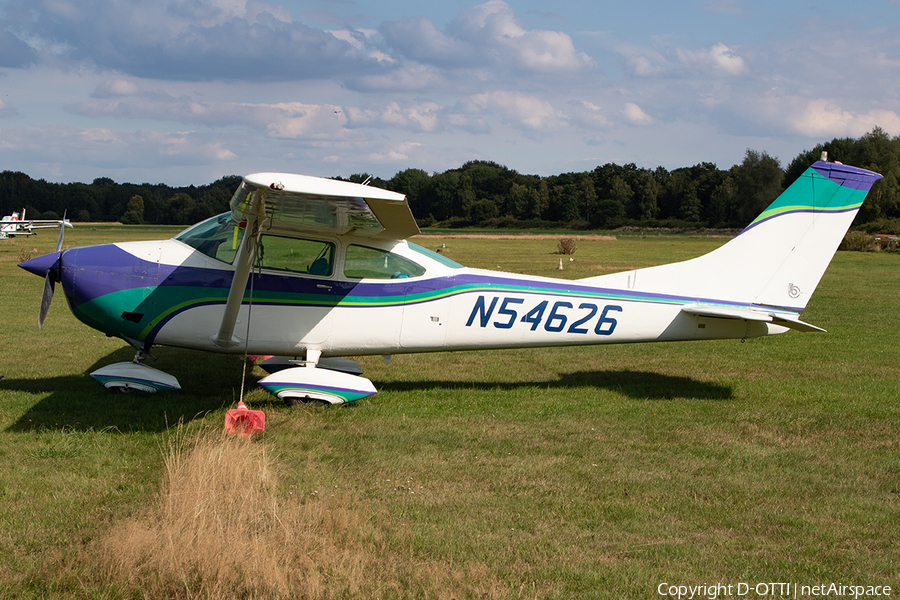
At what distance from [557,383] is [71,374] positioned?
6249 millimetres

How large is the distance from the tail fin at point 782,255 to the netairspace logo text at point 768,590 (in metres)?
4.49

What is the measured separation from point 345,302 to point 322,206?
1457 mm

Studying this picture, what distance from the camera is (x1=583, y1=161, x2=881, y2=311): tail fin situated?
7.44m

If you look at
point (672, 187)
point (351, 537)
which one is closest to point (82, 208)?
point (672, 187)

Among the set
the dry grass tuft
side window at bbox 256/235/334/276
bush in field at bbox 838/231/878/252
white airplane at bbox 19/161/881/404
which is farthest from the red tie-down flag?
bush in field at bbox 838/231/878/252

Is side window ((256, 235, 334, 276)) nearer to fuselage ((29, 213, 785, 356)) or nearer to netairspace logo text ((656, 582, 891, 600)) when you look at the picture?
fuselage ((29, 213, 785, 356))

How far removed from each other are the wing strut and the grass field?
0.76m

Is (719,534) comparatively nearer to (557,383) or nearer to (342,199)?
(342,199)

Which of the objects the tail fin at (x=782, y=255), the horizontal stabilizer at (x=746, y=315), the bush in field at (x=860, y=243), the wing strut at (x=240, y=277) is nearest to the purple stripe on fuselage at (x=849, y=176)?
the tail fin at (x=782, y=255)

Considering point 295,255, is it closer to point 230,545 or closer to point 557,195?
point 230,545

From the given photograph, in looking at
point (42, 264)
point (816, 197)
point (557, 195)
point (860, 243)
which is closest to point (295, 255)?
point (42, 264)

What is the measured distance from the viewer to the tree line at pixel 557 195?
→ 243 feet

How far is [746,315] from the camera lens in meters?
7.29

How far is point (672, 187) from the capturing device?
104m
